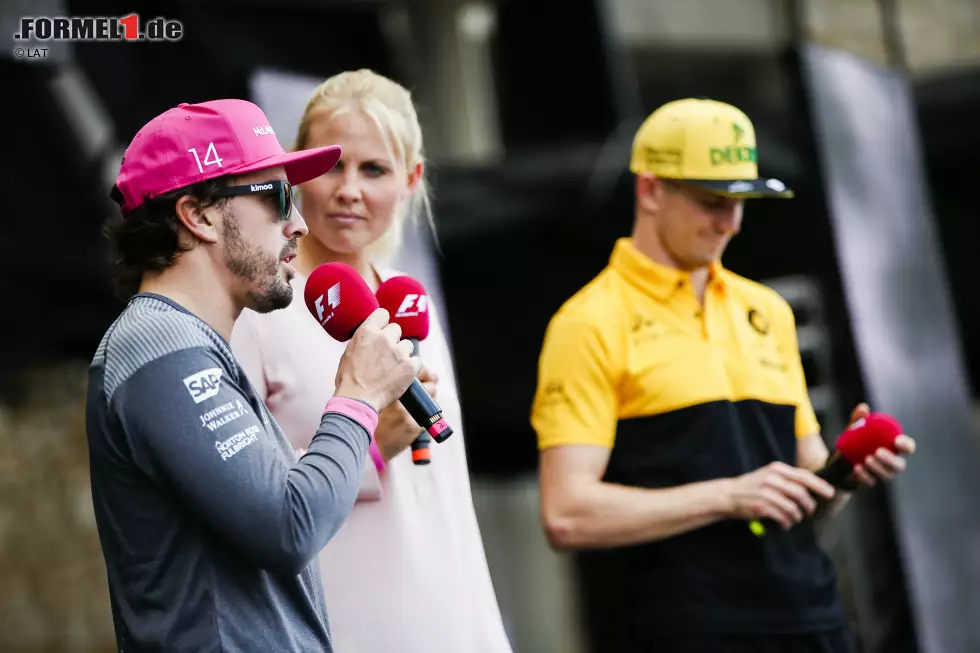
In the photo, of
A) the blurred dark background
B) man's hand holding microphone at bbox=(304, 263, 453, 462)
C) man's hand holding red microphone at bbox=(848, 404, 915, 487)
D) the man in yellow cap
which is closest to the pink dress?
man's hand holding microphone at bbox=(304, 263, 453, 462)

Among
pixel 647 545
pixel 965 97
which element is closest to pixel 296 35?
pixel 965 97

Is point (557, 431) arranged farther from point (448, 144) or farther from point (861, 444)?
point (448, 144)

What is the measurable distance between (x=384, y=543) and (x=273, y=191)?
689mm

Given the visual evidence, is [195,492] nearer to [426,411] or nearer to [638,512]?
[426,411]

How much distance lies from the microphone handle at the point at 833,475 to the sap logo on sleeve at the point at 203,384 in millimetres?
1430

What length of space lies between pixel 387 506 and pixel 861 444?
3.51ft

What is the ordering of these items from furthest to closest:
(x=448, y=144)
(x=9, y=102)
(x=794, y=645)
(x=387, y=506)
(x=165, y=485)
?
(x=448, y=144) → (x=9, y=102) → (x=794, y=645) → (x=387, y=506) → (x=165, y=485)

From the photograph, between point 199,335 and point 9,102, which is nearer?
point 199,335

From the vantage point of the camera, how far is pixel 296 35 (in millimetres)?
6254

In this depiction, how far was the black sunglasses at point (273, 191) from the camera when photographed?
180 centimetres

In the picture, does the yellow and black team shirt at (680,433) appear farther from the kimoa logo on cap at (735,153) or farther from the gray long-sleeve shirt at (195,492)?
the gray long-sleeve shirt at (195,492)

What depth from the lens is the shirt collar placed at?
9.34 ft

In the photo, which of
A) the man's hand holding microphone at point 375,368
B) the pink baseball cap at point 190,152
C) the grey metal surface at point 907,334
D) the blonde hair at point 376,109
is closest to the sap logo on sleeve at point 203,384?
the man's hand holding microphone at point 375,368

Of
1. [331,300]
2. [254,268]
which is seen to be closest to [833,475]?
→ [331,300]
